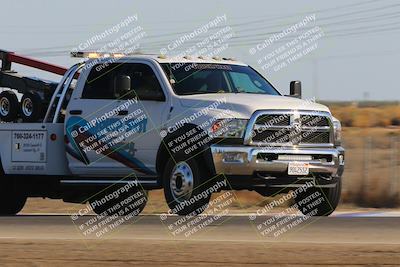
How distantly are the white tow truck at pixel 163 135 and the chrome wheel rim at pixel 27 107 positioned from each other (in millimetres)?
21

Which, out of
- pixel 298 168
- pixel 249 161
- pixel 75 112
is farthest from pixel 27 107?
pixel 298 168

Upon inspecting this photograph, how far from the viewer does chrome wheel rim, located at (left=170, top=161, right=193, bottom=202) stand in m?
14.7

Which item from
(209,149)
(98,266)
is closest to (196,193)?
(209,149)

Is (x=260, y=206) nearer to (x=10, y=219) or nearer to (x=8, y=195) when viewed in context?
(x=8, y=195)

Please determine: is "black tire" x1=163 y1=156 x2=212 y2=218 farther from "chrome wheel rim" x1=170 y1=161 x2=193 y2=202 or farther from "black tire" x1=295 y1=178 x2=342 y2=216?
"black tire" x1=295 y1=178 x2=342 y2=216

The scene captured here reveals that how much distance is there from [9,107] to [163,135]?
3.14m

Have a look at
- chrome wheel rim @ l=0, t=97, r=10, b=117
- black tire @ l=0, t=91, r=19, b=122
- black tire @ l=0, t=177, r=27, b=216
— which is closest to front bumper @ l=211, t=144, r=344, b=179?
black tire @ l=0, t=177, r=27, b=216

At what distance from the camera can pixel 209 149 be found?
14625 millimetres

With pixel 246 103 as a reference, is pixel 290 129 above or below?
below

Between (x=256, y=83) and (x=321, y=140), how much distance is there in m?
1.65

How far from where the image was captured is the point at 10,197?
56.2 feet

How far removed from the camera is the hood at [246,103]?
1471cm

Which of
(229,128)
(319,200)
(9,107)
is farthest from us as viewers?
(9,107)

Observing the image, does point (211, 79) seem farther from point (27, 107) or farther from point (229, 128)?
point (27, 107)
